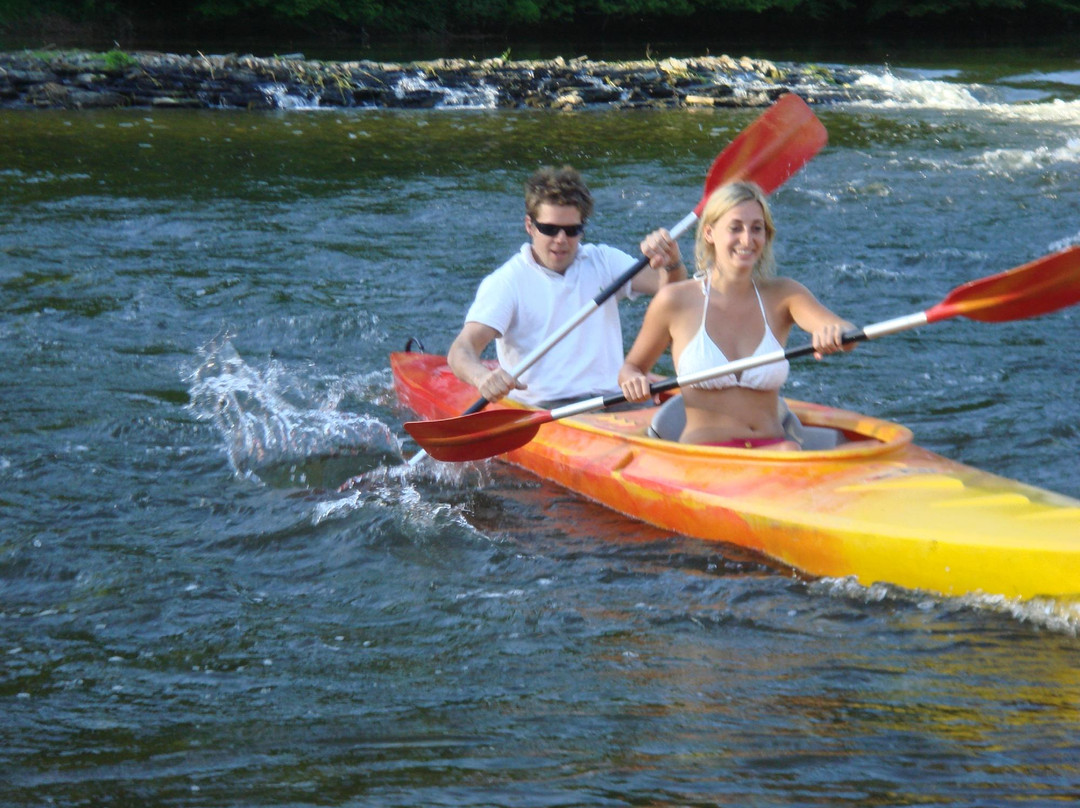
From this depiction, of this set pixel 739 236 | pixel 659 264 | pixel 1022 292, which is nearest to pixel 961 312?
pixel 1022 292

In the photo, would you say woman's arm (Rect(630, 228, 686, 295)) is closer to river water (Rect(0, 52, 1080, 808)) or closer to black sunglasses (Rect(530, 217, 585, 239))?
black sunglasses (Rect(530, 217, 585, 239))

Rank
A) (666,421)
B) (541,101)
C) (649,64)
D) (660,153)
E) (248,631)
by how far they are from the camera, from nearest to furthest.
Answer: (248,631), (666,421), (660,153), (541,101), (649,64)

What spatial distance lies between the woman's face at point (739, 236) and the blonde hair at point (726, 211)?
12 millimetres

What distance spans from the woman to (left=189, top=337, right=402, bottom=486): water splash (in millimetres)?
1453

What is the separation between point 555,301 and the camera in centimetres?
464

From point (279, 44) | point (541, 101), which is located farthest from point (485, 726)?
point (279, 44)

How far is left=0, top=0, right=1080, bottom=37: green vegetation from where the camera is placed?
23766 millimetres

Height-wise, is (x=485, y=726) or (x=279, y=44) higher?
(x=279, y=44)

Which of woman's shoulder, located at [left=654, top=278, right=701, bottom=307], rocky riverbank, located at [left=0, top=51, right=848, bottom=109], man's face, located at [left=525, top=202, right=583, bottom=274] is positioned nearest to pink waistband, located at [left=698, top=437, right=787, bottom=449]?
woman's shoulder, located at [left=654, top=278, right=701, bottom=307]

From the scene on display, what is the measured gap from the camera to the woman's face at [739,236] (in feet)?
12.5

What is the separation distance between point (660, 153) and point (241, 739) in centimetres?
989

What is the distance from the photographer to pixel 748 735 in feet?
8.90

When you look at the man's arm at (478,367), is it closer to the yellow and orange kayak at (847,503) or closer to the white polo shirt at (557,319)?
the white polo shirt at (557,319)

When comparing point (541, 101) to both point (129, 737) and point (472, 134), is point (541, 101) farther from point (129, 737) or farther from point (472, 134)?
point (129, 737)
